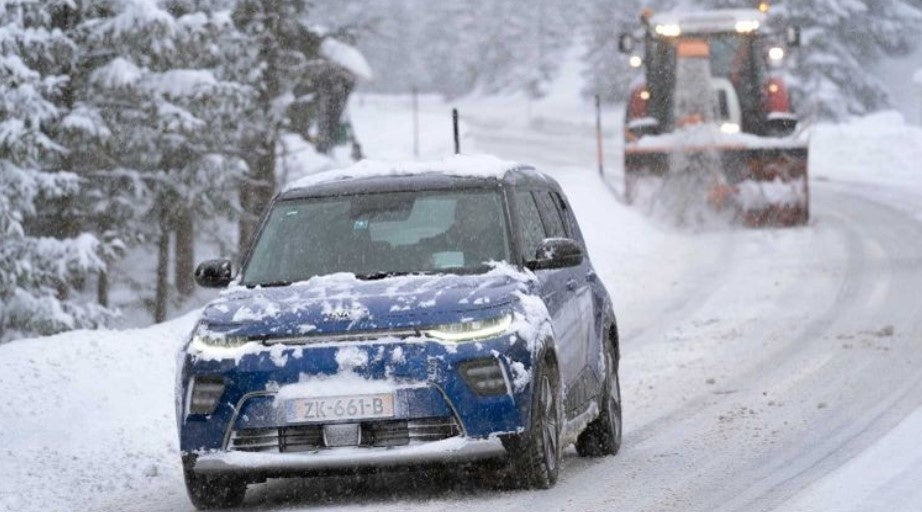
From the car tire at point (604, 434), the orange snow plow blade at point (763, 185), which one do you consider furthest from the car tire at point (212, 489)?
the orange snow plow blade at point (763, 185)

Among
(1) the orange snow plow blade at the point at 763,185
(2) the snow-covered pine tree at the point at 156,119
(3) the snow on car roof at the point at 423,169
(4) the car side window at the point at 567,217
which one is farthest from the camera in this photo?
(1) the orange snow plow blade at the point at 763,185

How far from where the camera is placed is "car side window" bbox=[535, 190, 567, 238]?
33.3ft

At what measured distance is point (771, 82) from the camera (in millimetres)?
29000

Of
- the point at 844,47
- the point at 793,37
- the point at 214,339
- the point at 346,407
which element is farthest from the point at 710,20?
the point at 844,47

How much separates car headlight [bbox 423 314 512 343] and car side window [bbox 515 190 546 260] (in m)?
0.90

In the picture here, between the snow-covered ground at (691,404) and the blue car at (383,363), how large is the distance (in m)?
0.32

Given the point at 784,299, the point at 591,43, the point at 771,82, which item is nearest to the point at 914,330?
the point at 784,299

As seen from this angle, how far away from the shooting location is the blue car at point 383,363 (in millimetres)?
8086

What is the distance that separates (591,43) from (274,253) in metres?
92.7

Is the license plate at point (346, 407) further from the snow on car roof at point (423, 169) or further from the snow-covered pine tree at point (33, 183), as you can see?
the snow-covered pine tree at point (33, 183)

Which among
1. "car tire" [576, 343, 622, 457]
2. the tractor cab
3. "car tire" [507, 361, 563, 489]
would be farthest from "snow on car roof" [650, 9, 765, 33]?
"car tire" [507, 361, 563, 489]

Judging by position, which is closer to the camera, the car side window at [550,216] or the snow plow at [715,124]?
the car side window at [550,216]

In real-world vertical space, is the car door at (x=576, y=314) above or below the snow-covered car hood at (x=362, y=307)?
below

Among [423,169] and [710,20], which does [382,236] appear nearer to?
[423,169]
